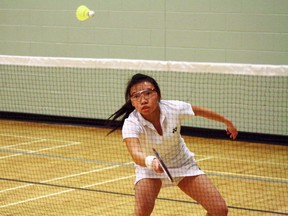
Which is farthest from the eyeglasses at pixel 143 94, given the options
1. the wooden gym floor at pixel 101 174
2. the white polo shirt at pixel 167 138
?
the wooden gym floor at pixel 101 174

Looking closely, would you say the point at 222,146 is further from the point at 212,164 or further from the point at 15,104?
the point at 15,104

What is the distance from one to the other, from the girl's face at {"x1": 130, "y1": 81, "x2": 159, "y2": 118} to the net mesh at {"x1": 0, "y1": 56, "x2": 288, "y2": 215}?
1.75 m

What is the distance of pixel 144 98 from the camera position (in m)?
5.43

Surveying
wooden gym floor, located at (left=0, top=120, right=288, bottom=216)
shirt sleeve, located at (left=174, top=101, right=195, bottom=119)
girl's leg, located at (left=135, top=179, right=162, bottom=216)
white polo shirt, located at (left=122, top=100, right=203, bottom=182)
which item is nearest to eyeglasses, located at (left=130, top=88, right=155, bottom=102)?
white polo shirt, located at (left=122, top=100, right=203, bottom=182)

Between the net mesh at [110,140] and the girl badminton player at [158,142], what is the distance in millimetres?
1570

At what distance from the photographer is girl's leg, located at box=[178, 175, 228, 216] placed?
5.44m

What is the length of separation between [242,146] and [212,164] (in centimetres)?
161

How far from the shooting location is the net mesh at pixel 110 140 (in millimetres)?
7945

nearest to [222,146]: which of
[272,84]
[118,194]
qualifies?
[272,84]

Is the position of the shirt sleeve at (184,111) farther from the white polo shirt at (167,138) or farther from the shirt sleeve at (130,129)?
the shirt sleeve at (130,129)

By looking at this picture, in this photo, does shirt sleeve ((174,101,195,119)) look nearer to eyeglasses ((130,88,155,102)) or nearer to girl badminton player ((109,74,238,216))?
girl badminton player ((109,74,238,216))

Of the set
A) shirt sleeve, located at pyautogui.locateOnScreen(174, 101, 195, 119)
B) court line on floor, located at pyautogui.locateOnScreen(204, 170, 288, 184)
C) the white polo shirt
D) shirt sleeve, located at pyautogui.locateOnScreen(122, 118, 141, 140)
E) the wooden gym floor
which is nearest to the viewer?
shirt sleeve, located at pyautogui.locateOnScreen(122, 118, 141, 140)

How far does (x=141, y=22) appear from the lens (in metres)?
13.1

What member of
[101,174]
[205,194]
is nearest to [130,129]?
[205,194]
